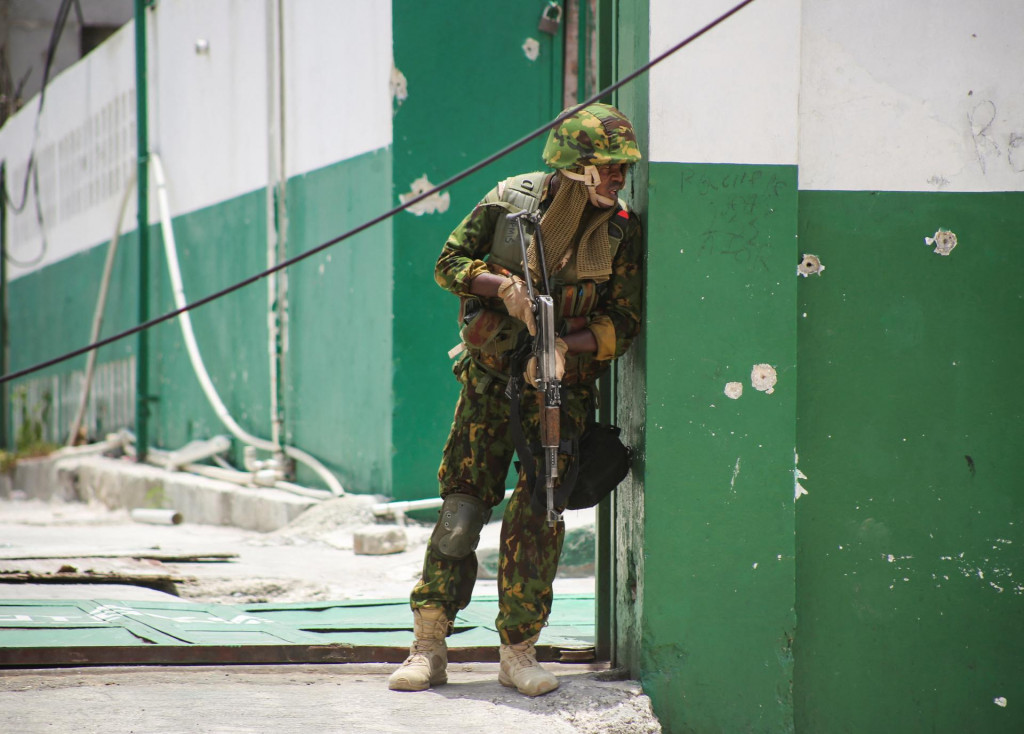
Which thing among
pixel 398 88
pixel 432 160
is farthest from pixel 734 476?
pixel 398 88

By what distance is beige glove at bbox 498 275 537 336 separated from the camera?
9.78 ft

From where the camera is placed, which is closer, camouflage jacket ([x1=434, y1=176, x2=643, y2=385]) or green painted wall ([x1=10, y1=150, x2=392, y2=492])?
camouflage jacket ([x1=434, y1=176, x2=643, y2=385])

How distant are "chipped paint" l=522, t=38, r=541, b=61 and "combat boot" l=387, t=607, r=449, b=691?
4.07 metres

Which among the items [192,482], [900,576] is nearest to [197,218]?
[192,482]

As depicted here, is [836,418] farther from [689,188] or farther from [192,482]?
[192,482]

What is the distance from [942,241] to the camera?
3328mm

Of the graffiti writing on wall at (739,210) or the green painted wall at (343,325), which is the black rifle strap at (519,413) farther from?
the green painted wall at (343,325)

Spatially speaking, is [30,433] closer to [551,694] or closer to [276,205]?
[276,205]

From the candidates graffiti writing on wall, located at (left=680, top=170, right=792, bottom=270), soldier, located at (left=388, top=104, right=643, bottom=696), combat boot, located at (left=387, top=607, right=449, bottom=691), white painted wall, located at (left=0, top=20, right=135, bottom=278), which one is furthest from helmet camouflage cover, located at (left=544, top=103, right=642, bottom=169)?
white painted wall, located at (left=0, top=20, right=135, bottom=278)

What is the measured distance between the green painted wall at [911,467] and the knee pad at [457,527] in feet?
3.03

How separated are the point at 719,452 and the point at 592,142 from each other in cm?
91

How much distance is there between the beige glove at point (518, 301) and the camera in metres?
2.98

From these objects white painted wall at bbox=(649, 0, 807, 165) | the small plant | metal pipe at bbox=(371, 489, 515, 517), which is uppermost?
white painted wall at bbox=(649, 0, 807, 165)

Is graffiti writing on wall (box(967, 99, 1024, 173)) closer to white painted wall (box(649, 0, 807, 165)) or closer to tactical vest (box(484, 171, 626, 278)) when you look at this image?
white painted wall (box(649, 0, 807, 165))
